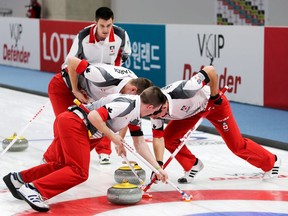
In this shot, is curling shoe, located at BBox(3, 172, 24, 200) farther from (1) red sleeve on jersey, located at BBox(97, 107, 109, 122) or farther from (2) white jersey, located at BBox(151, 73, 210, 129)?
(2) white jersey, located at BBox(151, 73, 210, 129)

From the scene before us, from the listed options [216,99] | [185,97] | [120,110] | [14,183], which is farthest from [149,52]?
[120,110]

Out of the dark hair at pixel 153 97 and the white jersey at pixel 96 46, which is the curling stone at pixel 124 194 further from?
the white jersey at pixel 96 46

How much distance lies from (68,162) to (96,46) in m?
2.13

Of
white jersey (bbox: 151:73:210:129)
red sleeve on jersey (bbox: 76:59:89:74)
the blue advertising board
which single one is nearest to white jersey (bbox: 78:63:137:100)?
red sleeve on jersey (bbox: 76:59:89:74)

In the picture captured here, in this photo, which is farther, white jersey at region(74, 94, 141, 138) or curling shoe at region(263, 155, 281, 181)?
curling shoe at region(263, 155, 281, 181)

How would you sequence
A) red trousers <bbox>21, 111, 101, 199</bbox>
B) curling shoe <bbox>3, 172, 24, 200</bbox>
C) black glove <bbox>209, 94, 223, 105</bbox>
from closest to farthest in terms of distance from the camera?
red trousers <bbox>21, 111, 101, 199</bbox>, curling shoe <bbox>3, 172, 24, 200</bbox>, black glove <bbox>209, 94, 223, 105</bbox>

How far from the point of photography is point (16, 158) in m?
9.39

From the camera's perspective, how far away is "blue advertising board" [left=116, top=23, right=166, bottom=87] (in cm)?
1550

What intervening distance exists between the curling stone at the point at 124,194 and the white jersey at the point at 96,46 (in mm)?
2120

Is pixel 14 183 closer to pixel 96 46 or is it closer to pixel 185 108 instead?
pixel 185 108

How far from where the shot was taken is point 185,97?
24.9 ft

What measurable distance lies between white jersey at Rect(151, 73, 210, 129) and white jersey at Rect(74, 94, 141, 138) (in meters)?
0.59

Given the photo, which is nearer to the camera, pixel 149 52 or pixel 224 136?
pixel 224 136

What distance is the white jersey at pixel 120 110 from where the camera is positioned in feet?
22.3
